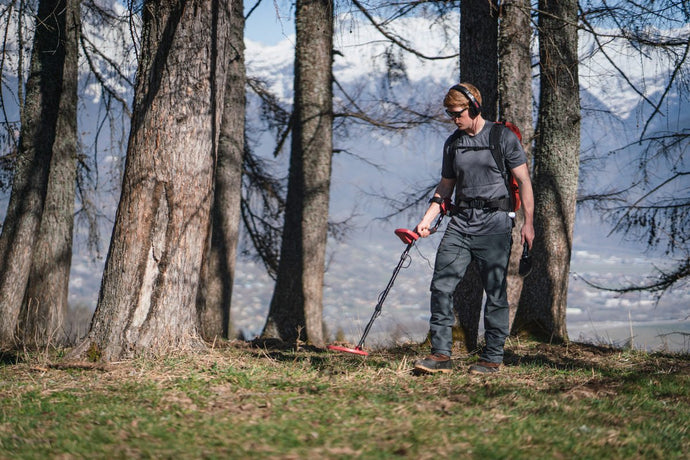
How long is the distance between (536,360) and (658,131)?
5.35 meters

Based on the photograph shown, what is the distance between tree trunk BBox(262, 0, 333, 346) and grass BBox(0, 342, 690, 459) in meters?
5.16

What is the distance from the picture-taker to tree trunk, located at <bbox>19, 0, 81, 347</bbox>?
10539mm

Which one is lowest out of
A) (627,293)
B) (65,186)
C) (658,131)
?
(627,293)

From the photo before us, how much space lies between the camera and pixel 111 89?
1274 cm

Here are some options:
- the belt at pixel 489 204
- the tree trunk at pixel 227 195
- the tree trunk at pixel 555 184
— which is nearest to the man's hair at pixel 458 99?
the belt at pixel 489 204

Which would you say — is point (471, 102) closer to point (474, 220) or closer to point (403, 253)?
point (474, 220)

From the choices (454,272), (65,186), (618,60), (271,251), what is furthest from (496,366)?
(271,251)

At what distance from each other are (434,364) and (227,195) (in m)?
7.19

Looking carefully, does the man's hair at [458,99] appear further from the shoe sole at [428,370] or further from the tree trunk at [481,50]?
the tree trunk at [481,50]

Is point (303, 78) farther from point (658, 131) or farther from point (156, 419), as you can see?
point (156, 419)

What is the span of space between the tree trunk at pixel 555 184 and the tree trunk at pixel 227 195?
5.13 metres

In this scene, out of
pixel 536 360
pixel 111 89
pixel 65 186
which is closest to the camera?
pixel 536 360

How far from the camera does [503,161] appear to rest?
210 inches

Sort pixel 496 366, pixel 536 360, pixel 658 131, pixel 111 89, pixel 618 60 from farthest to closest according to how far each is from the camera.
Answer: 1. pixel 111 89
2. pixel 658 131
3. pixel 618 60
4. pixel 536 360
5. pixel 496 366
